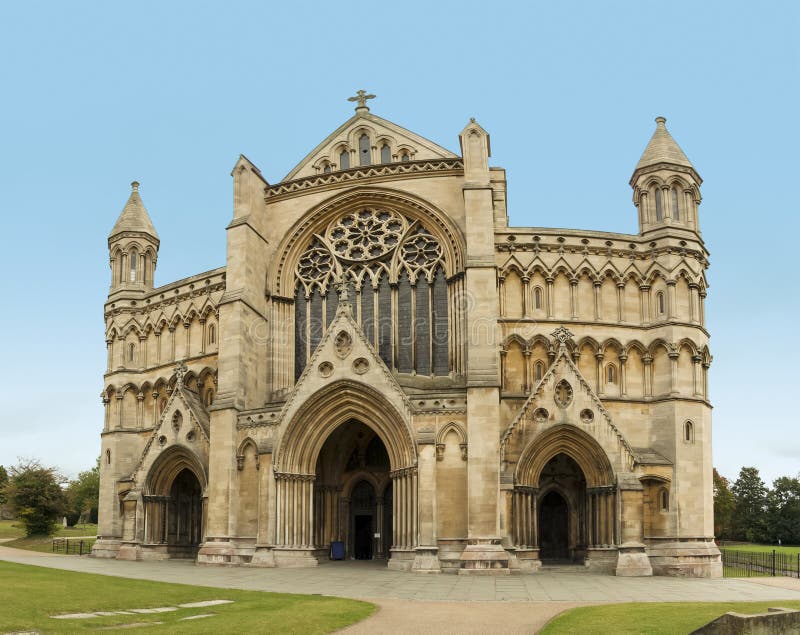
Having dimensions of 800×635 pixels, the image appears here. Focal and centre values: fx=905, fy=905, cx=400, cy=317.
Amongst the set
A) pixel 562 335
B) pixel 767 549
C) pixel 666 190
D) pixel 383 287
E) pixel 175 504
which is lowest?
pixel 767 549

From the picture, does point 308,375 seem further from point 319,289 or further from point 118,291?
point 118,291

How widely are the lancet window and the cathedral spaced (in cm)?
10

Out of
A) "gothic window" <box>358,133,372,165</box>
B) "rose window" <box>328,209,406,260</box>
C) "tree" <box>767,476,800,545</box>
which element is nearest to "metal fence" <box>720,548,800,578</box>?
"rose window" <box>328,209,406,260</box>

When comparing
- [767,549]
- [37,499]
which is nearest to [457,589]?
[37,499]

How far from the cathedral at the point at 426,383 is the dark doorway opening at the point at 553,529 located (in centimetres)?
9

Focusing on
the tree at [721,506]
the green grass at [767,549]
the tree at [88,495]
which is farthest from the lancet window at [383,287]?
the tree at [88,495]

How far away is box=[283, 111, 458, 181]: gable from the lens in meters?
44.6

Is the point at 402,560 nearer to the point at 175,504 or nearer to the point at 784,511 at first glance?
the point at 175,504

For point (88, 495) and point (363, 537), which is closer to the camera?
point (363, 537)

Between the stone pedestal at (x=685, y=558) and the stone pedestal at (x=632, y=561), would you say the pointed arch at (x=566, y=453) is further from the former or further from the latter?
the stone pedestal at (x=685, y=558)

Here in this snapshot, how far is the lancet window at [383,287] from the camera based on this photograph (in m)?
39.8

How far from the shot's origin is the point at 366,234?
41.7 meters

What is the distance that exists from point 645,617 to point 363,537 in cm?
2325

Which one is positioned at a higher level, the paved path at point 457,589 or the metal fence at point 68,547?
the paved path at point 457,589
